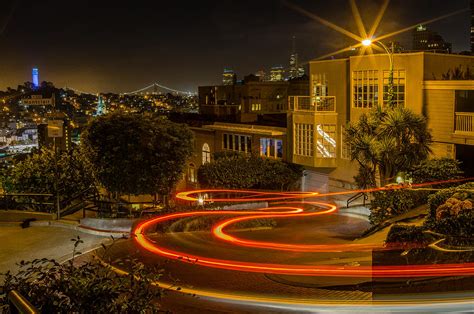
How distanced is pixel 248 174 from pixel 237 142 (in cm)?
924

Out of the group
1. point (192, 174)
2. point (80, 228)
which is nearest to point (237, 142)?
point (192, 174)

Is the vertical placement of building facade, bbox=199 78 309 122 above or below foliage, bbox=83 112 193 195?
above

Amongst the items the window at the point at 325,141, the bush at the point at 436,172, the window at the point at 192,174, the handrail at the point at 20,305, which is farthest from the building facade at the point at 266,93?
the handrail at the point at 20,305

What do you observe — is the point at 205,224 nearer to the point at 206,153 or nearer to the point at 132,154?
Result: the point at 132,154

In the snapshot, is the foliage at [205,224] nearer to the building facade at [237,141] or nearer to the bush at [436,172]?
the bush at [436,172]

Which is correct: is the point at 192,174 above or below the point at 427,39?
below

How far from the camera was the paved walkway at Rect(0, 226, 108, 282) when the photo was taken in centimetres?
1600

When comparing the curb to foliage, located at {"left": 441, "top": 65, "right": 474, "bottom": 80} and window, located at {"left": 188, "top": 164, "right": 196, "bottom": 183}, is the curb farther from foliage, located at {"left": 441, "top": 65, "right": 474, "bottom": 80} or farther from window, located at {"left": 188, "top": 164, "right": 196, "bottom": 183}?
window, located at {"left": 188, "top": 164, "right": 196, "bottom": 183}

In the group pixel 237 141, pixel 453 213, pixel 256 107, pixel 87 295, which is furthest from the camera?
pixel 256 107

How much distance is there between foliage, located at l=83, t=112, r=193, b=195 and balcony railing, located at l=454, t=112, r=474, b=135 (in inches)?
475

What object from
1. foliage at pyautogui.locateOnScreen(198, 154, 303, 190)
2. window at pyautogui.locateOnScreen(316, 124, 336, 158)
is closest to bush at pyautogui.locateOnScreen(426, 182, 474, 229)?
window at pyautogui.locateOnScreen(316, 124, 336, 158)

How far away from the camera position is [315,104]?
33.0 meters

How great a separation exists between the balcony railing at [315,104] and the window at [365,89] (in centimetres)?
163

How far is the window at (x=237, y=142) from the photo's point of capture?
4059 cm
